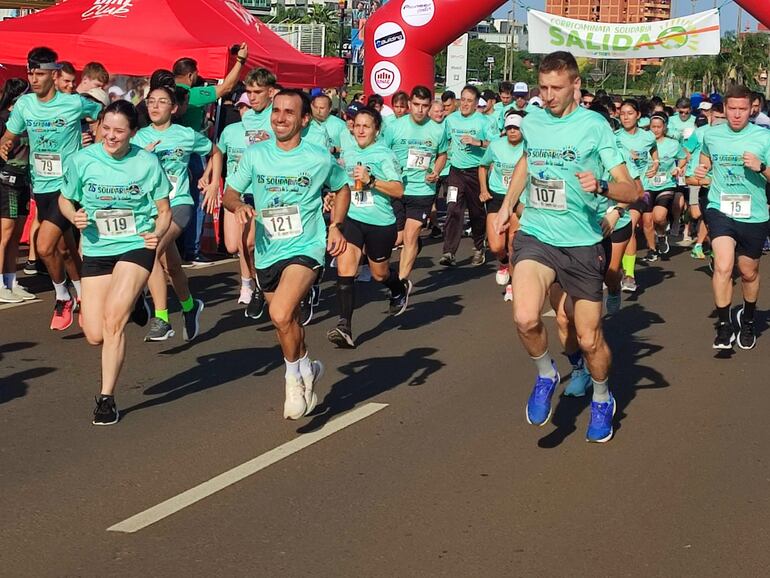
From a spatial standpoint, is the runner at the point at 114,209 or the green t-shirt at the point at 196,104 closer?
the runner at the point at 114,209

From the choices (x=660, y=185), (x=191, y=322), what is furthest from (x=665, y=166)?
(x=191, y=322)

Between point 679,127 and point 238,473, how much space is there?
14261 millimetres

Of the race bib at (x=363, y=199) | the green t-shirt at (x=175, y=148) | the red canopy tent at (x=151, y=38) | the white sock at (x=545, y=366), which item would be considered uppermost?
the red canopy tent at (x=151, y=38)

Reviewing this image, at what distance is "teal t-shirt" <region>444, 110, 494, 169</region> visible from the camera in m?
15.8

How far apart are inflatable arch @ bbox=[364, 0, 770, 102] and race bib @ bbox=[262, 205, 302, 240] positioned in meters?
15.2

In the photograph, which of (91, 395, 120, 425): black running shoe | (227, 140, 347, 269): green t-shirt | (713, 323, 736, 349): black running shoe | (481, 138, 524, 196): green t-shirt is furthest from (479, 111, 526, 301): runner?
(91, 395, 120, 425): black running shoe

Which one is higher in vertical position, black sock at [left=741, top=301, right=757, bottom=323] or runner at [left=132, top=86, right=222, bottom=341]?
runner at [left=132, top=86, right=222, bottom=341]

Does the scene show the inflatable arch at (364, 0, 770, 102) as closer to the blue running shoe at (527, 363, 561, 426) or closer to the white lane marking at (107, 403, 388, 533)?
the white lane marking at (107, 403, 388, 533)

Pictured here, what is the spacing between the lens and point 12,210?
11680mm

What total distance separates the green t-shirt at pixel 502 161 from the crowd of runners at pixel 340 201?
0.02m

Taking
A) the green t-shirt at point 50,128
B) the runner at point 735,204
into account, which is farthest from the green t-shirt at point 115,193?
the runner at point 735,204

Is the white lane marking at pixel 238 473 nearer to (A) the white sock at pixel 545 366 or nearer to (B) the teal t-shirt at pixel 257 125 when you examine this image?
(A) the white sock at pixel 545 366

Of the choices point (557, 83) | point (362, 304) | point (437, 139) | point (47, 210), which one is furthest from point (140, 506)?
point (437, 139)

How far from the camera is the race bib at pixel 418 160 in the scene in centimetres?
1334
